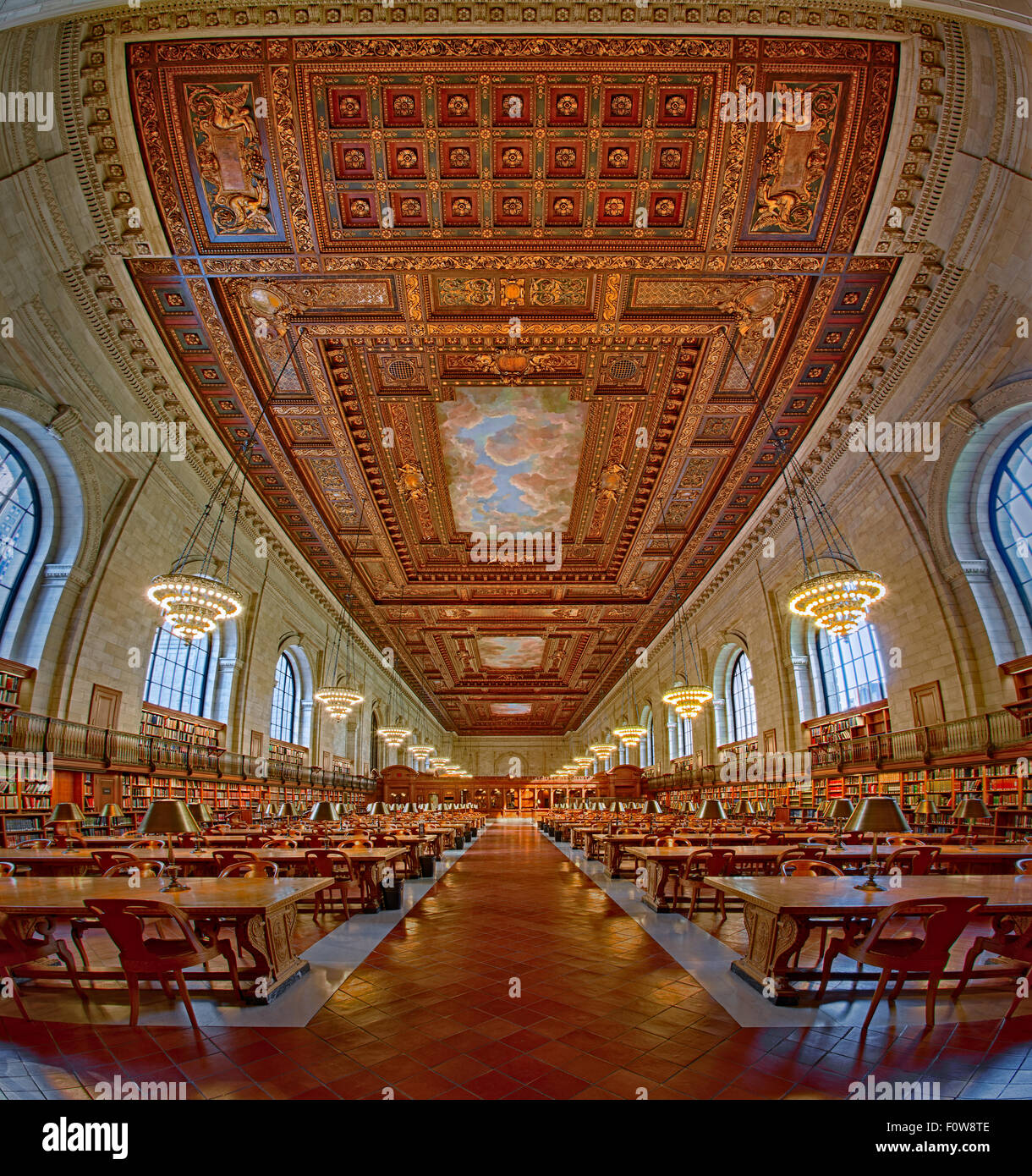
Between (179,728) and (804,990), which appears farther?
(179,728)

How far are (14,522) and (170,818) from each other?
736 centimetres

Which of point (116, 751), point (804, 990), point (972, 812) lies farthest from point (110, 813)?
point (972, 812)

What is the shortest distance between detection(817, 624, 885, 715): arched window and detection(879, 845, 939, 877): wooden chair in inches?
256

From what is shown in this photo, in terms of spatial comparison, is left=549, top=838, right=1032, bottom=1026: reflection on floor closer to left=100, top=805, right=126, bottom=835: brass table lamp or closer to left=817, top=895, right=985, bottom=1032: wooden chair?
left=817, top=895, right=985, bottom=1032: wooden chair

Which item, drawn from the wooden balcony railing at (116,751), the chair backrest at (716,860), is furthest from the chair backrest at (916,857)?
the wooden balcony railing at (116,751)

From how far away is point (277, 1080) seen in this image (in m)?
2.70

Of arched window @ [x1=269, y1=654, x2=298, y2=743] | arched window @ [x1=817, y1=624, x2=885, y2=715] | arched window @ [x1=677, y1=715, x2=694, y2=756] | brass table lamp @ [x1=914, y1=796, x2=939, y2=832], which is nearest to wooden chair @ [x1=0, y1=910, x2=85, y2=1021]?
brass table lamp @ [x1=914, y1=796, x2=939, y2=832]

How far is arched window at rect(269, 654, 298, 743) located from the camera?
1827 centimetres

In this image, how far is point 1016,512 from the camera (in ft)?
29.3

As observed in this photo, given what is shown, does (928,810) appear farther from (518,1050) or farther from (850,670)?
(518,1050)

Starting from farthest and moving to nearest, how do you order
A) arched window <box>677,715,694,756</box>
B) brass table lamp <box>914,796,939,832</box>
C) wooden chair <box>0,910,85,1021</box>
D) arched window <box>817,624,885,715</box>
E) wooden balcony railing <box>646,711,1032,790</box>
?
arched window <box>677,715,694,756</box> < arched window <box>817,624,885,715</box> < brass table lamp <box>914,796,939,832</box> < wooden balcony railing <box>646,711,1032,790</box> < wooden chair <box>0,910,85,1021</box>

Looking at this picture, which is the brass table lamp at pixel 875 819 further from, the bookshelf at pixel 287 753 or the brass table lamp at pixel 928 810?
the bookshelf at pixel 287 753

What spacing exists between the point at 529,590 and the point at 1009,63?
14.1 meters

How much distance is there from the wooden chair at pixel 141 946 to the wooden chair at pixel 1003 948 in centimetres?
431
